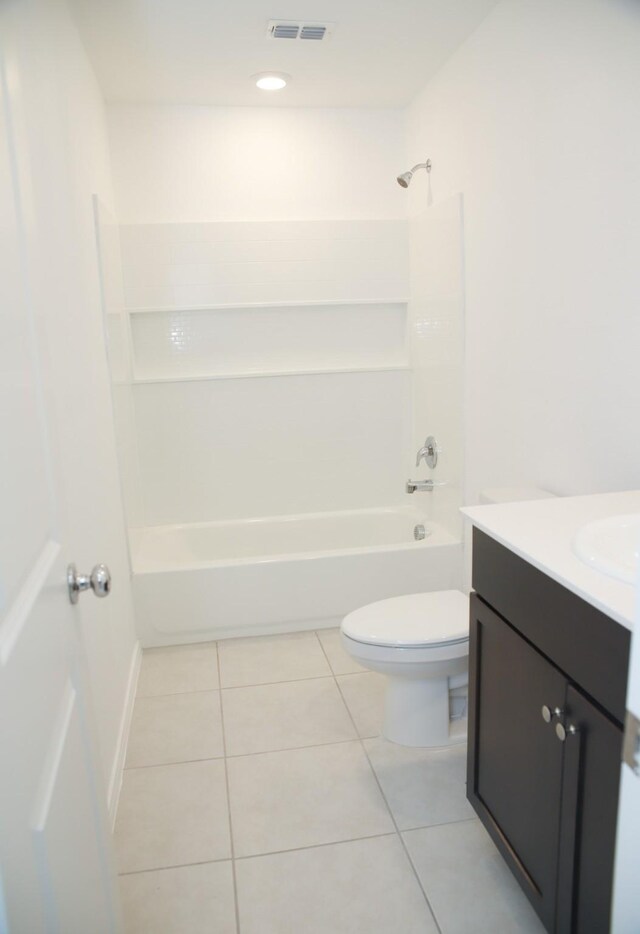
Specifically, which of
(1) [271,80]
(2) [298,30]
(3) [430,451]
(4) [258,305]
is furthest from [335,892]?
(1) [271,80]

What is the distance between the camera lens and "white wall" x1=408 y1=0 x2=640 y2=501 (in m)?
1.78

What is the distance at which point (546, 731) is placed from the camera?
51.2 inches

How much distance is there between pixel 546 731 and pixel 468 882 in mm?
620

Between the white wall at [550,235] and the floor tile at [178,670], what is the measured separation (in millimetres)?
1365

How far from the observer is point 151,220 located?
10.9ft

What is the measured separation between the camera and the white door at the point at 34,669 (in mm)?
752

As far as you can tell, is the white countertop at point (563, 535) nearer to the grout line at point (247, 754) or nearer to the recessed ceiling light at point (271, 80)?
the grout line at point (247, 754)

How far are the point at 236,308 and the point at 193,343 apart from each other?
0.98 feet

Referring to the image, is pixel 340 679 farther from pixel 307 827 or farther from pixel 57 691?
pixel 57 691

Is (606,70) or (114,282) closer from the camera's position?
(606,70)

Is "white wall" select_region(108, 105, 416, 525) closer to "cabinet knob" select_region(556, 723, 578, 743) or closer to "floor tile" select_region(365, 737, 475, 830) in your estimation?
"floor tile" select_region(365, 737, 475, 830)

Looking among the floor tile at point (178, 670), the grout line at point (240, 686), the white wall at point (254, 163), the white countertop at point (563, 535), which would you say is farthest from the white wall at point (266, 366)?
the white countertop at point (563, 535)

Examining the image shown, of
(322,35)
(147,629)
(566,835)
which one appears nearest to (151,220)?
(322,35)

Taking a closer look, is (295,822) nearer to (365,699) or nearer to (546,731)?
(365,699)
